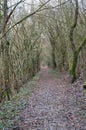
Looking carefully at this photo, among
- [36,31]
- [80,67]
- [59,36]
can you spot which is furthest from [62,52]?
[80,67]

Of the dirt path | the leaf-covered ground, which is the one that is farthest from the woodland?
the dirt path

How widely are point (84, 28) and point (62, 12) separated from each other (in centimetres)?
519

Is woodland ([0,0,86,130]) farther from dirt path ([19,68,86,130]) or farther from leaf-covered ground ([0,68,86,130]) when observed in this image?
dirt path ([19,68,86,130])

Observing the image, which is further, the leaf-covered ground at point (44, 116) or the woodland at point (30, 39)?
the woodland at point (30, 39)

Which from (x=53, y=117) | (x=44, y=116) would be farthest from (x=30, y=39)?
(x=53, y=117)

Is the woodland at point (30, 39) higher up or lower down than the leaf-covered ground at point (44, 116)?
higher up

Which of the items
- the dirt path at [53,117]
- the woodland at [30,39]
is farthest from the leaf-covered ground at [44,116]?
the woodland at [30,39]

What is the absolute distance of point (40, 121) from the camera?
8.48m

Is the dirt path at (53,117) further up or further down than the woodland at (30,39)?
further down

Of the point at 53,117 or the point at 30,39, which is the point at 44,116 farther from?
the point at 30,39

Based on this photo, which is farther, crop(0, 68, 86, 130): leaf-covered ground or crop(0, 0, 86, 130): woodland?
crop(0, 0, 86, 130): woodland

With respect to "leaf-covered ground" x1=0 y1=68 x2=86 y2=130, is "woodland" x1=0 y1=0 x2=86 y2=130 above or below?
above

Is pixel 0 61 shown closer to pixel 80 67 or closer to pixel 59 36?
pixel 80 67

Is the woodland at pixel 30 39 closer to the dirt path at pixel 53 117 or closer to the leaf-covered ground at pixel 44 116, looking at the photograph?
the leaf-covered ground at pixel 44 116
